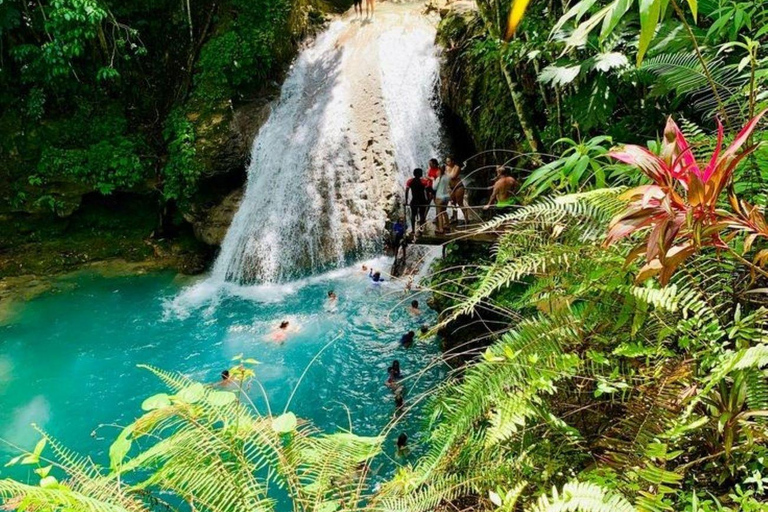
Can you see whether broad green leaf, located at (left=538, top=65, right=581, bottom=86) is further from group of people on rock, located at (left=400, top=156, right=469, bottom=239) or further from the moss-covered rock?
group of people on rock, located at (left=400, top=156, right=469, bottom=239)

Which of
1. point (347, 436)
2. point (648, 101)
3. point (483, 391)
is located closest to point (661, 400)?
point (483, 391)

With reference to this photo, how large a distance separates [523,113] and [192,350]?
6.24m

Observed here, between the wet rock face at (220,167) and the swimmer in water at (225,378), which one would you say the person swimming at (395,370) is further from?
the wet rock face at (220,167)

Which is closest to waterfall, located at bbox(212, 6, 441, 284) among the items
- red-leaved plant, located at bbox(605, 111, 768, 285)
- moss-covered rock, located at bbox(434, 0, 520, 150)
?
moss-covered rock, located at bbox(434, 0, 520, 150)

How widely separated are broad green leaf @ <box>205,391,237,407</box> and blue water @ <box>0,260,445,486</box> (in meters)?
3.43

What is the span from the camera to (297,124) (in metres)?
10.9

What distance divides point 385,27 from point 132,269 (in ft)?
26.8

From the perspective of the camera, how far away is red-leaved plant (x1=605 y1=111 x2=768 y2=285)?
1.42 m

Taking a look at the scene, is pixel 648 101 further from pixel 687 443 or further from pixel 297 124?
pixel 297 124

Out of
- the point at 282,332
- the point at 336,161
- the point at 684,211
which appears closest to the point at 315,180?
the point at 336,161

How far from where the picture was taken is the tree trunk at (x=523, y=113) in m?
5.37

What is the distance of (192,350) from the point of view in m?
7.98

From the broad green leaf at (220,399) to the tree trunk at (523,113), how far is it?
4.14 metres

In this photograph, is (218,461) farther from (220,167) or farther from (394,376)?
(220,167)
